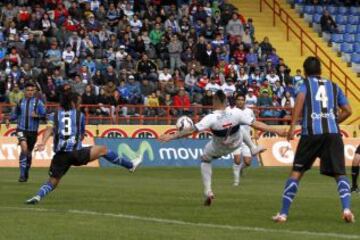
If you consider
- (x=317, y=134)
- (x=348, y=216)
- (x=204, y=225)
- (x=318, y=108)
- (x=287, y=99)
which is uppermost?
(x=318, y=108)

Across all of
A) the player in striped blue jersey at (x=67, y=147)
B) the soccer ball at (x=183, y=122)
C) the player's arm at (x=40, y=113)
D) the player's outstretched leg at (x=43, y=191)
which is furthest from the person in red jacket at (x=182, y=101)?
the player's outstretched leg at (x=43, y=191)

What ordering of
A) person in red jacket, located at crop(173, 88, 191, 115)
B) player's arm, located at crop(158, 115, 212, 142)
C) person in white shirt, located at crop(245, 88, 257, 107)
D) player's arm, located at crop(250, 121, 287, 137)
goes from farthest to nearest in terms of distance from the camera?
person in white shirt, located at crop(245, 88, 257, 107), person in red jacket, located at crop(173, 88, 191, 115), player's arm, located at crop(158, 115, 212, 142), player's arm, located at crop(250, 121, 287, 137)

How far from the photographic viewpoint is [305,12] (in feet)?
168

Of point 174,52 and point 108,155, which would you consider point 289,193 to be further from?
point 174,52

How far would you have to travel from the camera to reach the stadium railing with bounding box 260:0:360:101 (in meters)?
46.0

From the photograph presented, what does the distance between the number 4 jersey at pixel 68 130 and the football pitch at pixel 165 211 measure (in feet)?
3.11

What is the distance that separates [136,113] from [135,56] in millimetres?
3908

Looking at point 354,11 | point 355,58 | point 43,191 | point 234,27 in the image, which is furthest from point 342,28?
point 43,191

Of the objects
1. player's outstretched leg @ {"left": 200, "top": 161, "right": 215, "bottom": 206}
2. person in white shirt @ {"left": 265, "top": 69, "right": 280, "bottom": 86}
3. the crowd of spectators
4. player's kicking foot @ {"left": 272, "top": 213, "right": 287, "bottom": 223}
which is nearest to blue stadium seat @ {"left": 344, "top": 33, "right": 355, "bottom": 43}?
the crowd of spectators

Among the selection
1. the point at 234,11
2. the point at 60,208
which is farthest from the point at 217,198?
the point at 234,11

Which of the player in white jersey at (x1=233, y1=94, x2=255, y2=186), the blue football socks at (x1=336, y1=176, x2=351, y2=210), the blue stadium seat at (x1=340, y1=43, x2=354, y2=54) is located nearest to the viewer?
the blue football socks at (x1=336, y1=176, x2=351, y2=210)

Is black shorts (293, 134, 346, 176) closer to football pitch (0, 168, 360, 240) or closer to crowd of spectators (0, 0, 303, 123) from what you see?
football pitch (0, 168, 360, 240)

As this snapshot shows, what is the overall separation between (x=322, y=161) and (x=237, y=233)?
206 centimetres

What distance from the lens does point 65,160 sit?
56.5 ft
